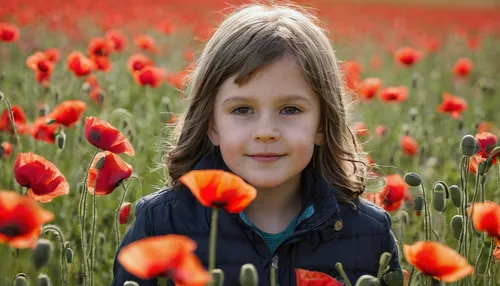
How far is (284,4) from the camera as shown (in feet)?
10.3

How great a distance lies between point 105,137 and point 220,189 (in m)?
0.90

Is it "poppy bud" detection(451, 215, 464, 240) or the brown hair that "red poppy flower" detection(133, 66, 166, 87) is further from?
"poppy bud" detection(451, 215, 464, 240)

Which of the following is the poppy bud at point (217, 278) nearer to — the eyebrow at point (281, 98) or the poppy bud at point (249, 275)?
the poppy bud at point (249, 275)

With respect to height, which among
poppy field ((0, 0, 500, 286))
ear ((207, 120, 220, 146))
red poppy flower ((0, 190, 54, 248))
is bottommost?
poppy field ((0, 0, 500, 286))

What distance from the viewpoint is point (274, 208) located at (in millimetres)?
2709

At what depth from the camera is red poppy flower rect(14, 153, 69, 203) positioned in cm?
231

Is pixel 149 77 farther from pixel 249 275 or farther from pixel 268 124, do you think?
pixel 249 275

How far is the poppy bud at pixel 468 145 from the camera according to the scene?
7.94ft

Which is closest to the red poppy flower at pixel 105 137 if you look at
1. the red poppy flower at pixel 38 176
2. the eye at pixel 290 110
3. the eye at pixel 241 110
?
the red poppy flower at pixel 38 176

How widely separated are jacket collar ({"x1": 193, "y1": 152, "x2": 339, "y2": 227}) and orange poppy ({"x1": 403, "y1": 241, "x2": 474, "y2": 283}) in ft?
2.87

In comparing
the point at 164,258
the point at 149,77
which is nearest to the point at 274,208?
the point at 164,258

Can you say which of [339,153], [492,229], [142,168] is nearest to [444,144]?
[142,168]

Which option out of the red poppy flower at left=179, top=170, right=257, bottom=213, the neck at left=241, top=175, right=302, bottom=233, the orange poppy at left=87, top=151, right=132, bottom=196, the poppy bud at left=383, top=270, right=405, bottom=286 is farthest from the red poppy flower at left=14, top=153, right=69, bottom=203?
the poppy bud at left=383, top=270, right=405, bottom=286

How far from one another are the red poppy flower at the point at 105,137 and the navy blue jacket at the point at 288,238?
199 millimetres
